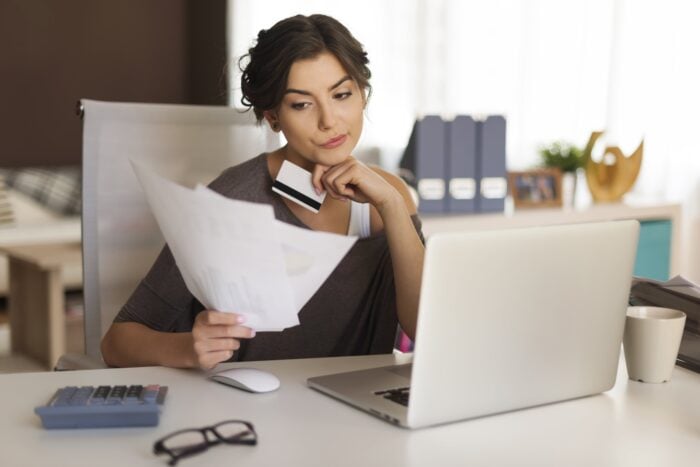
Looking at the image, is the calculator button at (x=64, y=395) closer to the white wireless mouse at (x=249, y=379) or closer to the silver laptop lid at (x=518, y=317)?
the white wireless mouse at (x=249, y=379)

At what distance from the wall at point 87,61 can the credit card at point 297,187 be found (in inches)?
172

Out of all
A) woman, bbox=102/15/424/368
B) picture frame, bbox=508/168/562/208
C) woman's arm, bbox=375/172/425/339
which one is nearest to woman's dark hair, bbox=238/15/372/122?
woman, bbox=102/15/424/368

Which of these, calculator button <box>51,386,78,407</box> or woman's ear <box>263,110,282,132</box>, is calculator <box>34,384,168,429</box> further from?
woman's ear <box>263,110,282,132</box>

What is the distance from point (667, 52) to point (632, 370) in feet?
9.43

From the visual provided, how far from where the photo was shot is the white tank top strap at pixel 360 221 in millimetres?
1623

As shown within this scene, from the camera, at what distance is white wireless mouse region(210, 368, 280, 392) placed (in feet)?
3.90

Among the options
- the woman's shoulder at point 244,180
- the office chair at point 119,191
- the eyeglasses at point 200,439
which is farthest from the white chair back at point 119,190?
the eyeglasses at point 200,439

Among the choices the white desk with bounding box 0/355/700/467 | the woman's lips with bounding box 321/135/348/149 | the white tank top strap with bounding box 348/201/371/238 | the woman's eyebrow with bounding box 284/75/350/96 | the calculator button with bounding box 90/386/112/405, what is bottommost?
the white desk with bounding box 0/355/700/467

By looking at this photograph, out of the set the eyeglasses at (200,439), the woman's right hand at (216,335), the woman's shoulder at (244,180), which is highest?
the woman's shoulder at (244,180)

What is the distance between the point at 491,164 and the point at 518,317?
200cm

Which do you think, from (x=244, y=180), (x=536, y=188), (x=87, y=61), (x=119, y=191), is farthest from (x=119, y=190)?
(x=87, y=61)

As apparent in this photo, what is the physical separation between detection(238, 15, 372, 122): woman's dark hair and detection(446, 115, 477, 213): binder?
4.72ft

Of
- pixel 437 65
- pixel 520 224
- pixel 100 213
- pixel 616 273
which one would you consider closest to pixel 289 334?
pixel 100 213

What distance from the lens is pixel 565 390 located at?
3.86ft
